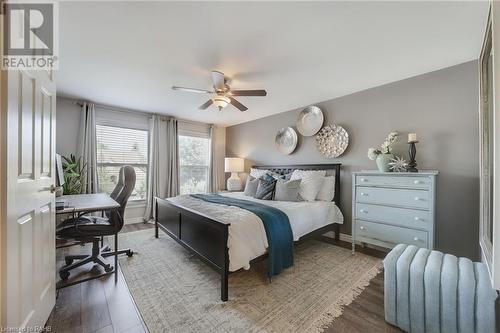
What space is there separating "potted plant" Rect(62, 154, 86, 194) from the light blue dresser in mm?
4538

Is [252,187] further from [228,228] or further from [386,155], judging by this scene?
[386,155]

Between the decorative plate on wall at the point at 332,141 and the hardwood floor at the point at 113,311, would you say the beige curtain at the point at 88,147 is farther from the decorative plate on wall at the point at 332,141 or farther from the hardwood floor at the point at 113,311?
the decorative plate on wall at the point at 332,141

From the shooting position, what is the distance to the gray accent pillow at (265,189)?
348cm

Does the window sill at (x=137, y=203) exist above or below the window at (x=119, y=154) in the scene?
below

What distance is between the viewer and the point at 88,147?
13.0ft

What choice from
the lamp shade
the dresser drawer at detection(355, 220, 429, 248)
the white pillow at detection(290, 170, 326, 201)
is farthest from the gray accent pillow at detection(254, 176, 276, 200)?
the lamp shade

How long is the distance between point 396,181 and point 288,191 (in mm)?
1413

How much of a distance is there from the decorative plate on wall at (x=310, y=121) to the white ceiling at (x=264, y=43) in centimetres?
64

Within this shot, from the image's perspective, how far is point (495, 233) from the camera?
1211mm

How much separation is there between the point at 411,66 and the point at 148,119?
481cm

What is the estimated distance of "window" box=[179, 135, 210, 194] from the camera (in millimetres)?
5379

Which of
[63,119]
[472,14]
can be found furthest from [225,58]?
[63,119]

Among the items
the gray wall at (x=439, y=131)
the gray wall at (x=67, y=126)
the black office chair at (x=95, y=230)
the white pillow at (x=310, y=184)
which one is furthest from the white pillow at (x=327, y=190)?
the gray wall at (x=67, y=126)

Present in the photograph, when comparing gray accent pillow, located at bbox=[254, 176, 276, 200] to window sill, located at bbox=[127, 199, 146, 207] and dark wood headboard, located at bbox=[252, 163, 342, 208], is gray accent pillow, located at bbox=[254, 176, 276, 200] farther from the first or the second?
window sill, located at bbox=[127, 199, 146, 207]
